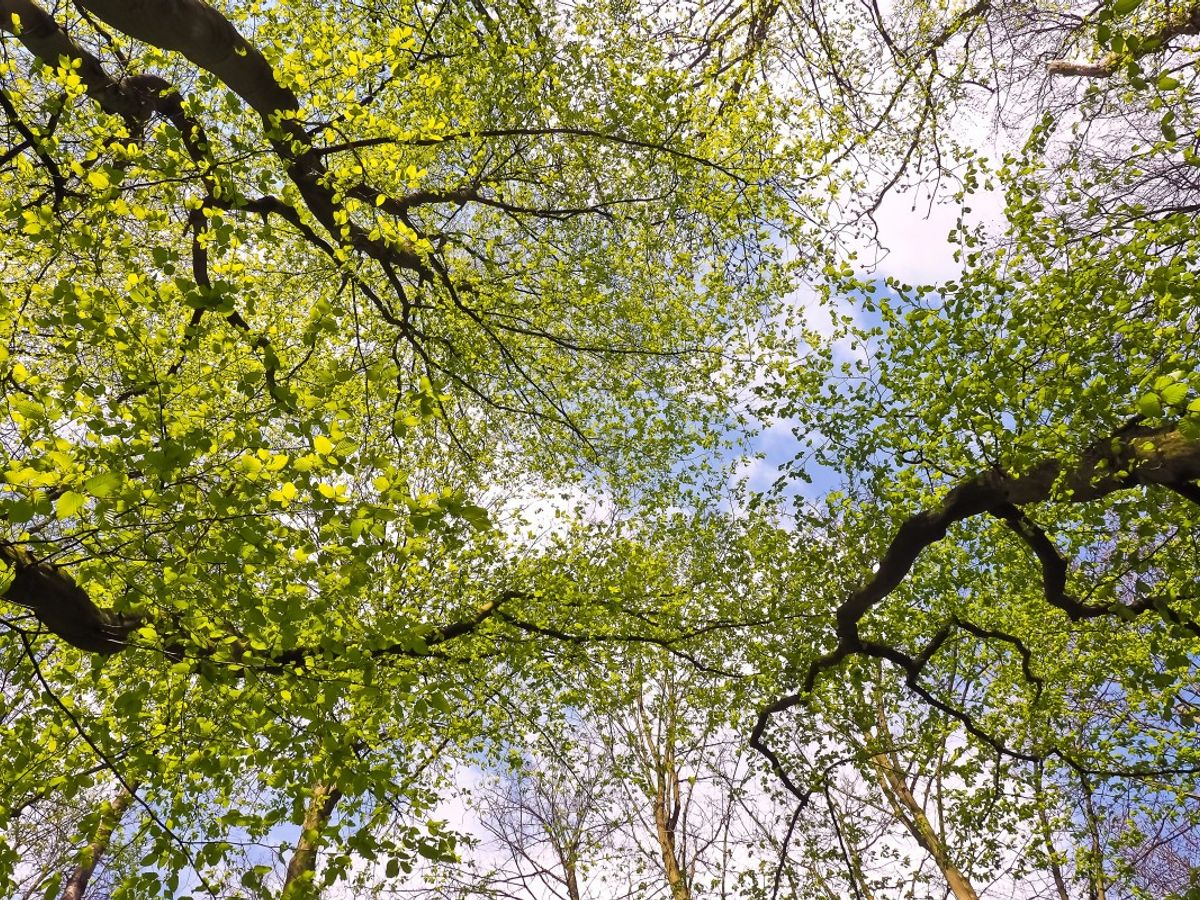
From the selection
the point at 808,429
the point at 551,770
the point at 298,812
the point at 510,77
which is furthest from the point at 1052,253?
the point at 551,770

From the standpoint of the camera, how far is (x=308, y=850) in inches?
245

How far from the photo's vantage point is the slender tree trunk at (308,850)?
4258 mm

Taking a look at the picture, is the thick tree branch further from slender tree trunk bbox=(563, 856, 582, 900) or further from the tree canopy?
slender tree trunk bbox=(563, 856, 582, 900)

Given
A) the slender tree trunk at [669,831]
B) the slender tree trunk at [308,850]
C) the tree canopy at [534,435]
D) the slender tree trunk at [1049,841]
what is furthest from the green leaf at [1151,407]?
the slender tree trunk at [669,831]

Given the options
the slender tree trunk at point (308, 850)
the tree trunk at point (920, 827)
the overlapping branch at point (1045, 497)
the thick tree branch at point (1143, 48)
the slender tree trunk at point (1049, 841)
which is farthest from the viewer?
the tree trunk at point (920, 827)

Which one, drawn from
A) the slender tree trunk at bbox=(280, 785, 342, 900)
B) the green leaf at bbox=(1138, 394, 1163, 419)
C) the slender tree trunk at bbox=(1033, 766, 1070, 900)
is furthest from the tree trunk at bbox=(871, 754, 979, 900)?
the green leaf at bbox=(1138, 394, 1163, 419)

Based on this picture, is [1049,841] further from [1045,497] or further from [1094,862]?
[1045,497]

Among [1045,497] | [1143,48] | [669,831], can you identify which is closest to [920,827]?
[669,831]

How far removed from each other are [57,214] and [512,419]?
7.28 m

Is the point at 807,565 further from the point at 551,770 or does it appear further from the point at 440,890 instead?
the point at 440,890

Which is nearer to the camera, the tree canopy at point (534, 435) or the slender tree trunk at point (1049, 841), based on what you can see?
the tree canopy at point (534, 435)

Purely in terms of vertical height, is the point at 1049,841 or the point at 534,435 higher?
the point at 534,435

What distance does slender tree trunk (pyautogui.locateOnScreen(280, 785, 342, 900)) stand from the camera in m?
4.26

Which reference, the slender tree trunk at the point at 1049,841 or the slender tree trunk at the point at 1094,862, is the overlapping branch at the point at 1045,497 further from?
the slender tree trunk at the point at 1094,862
